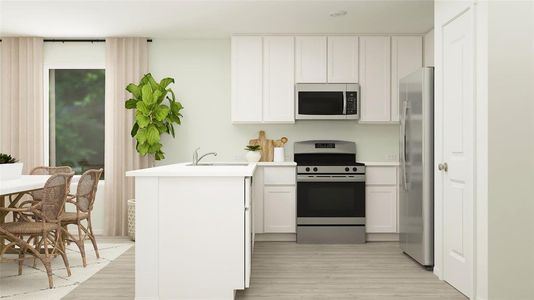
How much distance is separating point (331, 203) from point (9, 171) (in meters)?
3.40

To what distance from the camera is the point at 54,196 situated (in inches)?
146

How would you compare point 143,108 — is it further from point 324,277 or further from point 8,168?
point 324,277

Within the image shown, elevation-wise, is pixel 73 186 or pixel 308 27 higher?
pixel 308 27

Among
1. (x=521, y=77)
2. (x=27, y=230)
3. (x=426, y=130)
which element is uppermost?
(x=521, y=77)

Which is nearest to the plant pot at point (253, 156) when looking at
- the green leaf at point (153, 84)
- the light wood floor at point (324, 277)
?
the light wood floor at point (324, 277)

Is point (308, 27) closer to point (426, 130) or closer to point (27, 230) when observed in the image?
point (426, 130)

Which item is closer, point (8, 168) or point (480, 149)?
point (480, 149)

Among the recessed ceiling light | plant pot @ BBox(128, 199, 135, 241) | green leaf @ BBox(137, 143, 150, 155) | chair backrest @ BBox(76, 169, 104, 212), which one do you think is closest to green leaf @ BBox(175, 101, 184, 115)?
green leaf @ BBox(137, 143, 150, 155)

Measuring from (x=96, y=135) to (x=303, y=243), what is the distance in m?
4.20

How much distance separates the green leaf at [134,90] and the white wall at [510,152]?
3986 millimetres

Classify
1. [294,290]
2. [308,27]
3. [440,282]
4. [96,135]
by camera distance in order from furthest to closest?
[96,135] → [308,27] → [440,282] → [294,290]

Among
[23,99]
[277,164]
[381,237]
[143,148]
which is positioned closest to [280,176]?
[277,164]

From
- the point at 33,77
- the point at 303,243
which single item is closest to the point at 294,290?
the point at 303,243

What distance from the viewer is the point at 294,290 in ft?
11.6
